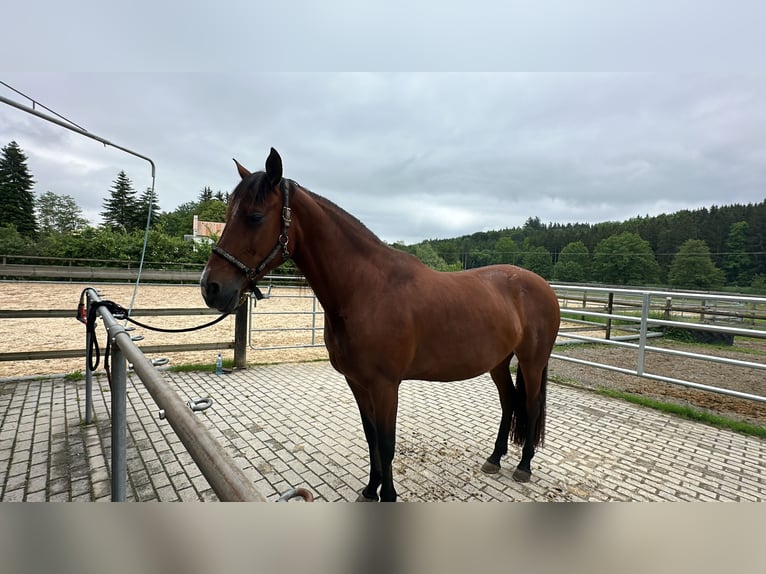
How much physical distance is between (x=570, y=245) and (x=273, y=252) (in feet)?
112

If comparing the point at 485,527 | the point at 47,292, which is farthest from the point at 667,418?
the point at 47,292

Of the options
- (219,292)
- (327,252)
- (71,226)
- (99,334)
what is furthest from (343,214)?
(71,226)

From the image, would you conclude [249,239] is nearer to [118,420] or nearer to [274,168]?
[274,168]

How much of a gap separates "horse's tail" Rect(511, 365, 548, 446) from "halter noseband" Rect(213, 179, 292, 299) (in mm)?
2057

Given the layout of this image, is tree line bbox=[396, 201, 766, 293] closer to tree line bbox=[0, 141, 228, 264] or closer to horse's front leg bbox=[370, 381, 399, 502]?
tree line bbox=[0, 141, 228, 264]

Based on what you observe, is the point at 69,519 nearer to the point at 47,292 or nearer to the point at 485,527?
the point at 485,527

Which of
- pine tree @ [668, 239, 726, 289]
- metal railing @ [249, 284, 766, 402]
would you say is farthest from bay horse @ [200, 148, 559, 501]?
pine tree @ [668, 239, 726, 289]

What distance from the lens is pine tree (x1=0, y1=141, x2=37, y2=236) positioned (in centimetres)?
496

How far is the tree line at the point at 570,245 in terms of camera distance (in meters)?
13.1

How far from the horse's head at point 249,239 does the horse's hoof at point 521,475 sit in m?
2.25

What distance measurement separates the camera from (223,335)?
7.55 meters

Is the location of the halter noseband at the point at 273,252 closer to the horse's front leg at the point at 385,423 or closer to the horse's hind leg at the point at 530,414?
the horse's front leg at the point at 385,423

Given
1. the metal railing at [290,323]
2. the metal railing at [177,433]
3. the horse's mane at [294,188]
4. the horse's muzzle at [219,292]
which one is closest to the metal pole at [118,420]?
the metal railing at [177,433]

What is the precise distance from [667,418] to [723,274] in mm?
36561
